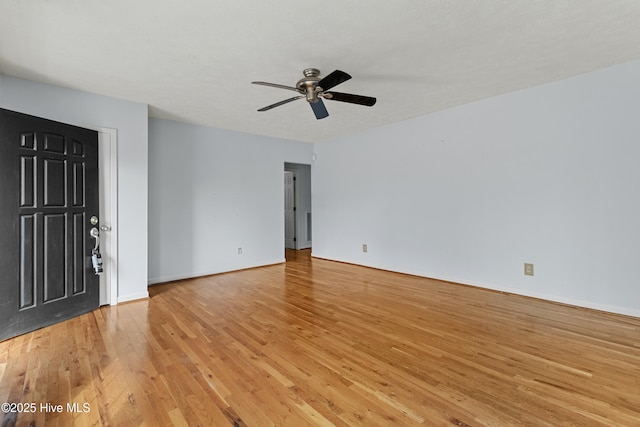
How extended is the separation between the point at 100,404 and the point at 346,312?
206 cm

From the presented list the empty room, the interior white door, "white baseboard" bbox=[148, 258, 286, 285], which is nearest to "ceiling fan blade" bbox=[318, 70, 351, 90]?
the empty room

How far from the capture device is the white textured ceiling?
6.16 feet

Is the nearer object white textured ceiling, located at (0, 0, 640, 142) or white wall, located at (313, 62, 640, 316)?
white textured ceiling, located at (0, 0, 640, 142)

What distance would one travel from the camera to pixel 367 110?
13.0ft

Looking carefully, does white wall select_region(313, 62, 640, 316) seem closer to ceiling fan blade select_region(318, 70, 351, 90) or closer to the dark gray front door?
ceiling fan blade select_region(318, 70, 351, 90)

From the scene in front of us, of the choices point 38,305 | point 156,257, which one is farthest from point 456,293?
point 38,305

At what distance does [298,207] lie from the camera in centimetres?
720

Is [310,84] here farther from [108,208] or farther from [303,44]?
[108,208]

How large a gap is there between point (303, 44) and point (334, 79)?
1.17 ft

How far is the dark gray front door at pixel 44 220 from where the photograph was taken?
2473mm

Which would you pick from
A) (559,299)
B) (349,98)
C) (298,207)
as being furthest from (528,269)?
(298,207)

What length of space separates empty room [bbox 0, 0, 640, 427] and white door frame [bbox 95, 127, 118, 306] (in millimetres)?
21

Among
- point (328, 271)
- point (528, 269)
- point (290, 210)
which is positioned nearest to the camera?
Answer: point (528, 269)

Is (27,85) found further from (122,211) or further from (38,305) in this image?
(38,305)
